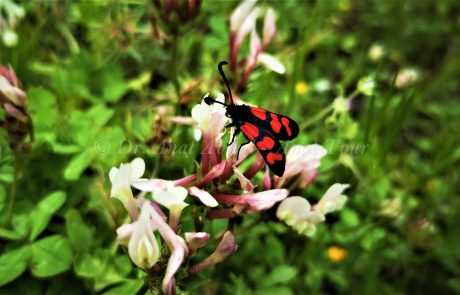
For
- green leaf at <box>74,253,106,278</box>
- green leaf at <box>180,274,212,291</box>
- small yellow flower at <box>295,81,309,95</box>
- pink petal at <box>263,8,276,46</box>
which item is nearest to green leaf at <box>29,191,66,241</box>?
green leaf at <box>74,253,106,278</box>

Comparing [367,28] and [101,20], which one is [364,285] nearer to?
[101,20]

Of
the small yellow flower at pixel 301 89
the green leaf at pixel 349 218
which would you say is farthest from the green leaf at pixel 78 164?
the small yellow flower at pixel 301 89

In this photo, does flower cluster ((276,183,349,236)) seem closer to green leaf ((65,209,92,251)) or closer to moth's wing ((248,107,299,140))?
moth's wing ((248,107,299,140))

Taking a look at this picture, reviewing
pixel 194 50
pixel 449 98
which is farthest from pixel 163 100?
pixel 449 98

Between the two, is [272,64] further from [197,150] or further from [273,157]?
[273,157]

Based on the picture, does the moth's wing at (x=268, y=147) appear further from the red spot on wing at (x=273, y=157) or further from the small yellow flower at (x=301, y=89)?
the small yellow flower at (x=301, y=89)
